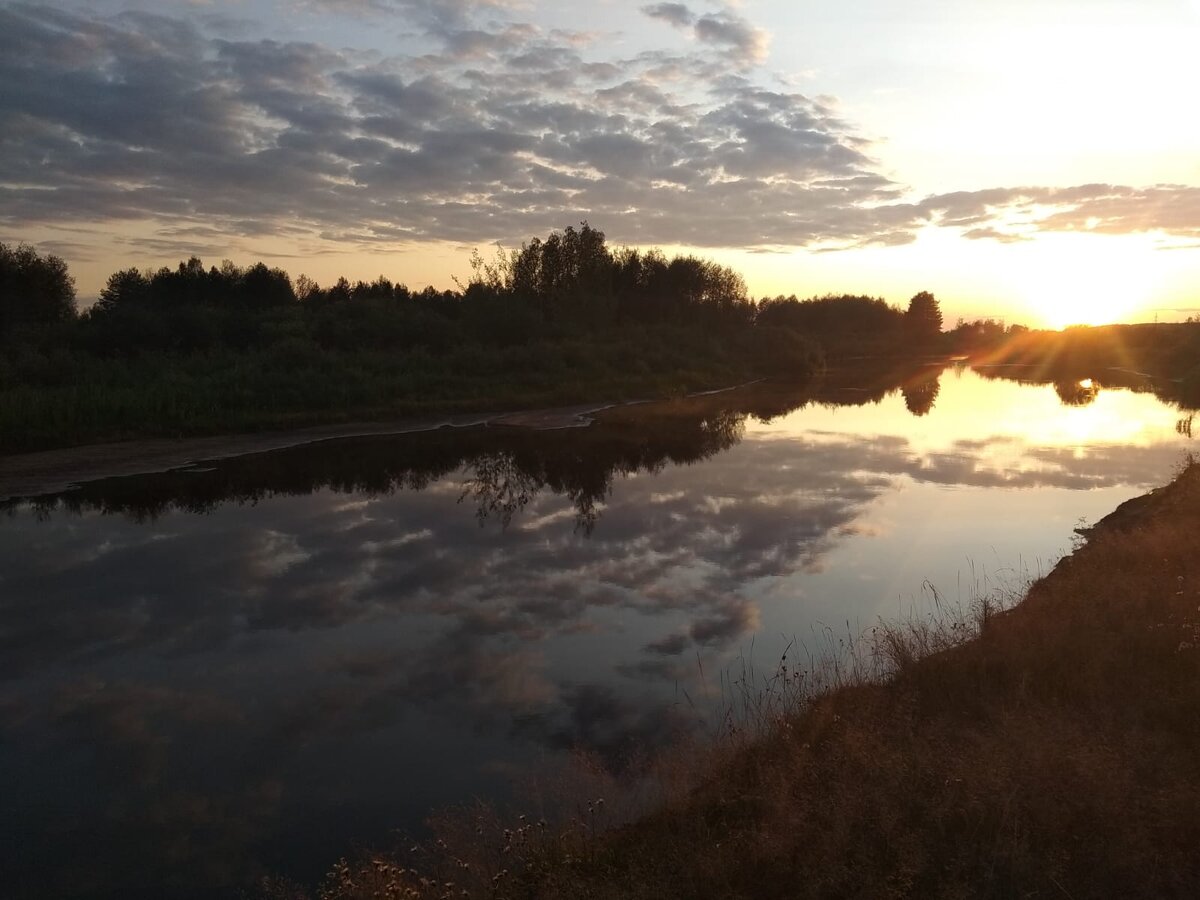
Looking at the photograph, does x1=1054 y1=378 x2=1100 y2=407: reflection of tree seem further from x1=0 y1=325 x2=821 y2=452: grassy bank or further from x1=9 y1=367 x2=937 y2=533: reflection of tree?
x1=9 y1=367 x2=937 y2=533: reflection of tree

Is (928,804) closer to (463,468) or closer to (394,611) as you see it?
(394,611)

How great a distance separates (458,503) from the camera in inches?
738

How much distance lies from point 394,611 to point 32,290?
54929 millimetres

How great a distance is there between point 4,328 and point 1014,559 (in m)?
47.7

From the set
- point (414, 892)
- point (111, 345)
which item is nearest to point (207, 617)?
point (414, 892)

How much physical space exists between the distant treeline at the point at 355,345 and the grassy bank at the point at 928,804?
22312 millimetres

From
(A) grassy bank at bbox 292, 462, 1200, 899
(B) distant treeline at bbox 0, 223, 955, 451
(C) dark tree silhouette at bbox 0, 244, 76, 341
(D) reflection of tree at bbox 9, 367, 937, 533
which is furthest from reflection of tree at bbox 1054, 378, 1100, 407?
(C) dark tree silhouette at bbox 0, 244, 76, 341

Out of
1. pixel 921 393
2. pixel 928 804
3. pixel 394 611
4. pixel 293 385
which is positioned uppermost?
pixel 293 385

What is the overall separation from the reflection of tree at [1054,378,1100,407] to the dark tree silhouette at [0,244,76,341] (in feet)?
184

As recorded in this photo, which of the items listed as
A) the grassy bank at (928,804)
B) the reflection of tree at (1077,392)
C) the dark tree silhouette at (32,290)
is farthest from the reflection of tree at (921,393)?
the dark tree silhouette at (32,290)

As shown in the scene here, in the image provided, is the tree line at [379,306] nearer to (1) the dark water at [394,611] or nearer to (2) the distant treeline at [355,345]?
(2) the distant treeline at [355,345]

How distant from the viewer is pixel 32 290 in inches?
2108

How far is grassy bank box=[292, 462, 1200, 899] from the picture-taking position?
5027 millimetres

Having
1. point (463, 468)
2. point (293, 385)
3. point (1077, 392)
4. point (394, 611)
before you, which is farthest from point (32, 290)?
point (1077, 392)
